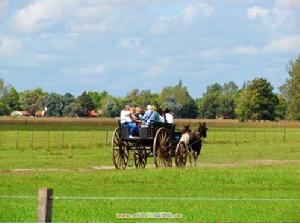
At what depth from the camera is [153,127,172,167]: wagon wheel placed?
1190 inches

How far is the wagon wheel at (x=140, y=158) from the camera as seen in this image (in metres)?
31.6

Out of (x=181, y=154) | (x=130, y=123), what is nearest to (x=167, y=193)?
(x=130, y=123)

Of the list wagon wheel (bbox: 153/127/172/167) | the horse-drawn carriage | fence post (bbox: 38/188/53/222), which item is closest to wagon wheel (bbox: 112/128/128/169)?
the horse-drawn carriage

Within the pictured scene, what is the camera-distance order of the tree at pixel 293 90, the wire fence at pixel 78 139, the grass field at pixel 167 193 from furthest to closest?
1. the tree at pixel 293 90
2. the wire fence at pixel 78 139
3. the grass field at pixel 167 193

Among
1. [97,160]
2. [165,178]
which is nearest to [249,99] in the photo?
[97,160]

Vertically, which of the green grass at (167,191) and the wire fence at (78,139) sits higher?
the wire fence at (78,139)

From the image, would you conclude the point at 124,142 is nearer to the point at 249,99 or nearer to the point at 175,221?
the point at 175,221

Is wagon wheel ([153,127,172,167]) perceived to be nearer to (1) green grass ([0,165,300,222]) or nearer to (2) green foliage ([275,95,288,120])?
(1) green grass ([0,165,300,222])

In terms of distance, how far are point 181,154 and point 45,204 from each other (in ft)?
67.8

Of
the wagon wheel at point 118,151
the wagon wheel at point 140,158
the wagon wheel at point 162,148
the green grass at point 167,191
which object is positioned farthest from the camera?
the wagon wheel at point 140,158

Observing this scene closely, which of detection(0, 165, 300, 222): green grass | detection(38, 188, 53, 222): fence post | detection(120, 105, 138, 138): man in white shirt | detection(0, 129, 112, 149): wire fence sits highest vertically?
detection(120, 105, 138, 138): man in white shirt

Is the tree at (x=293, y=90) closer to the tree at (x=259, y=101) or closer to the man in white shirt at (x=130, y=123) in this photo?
the tree at (x=259, y=101)

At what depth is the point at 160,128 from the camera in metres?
30.5

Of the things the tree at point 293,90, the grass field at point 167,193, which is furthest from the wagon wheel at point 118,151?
the tree at point 293,90
